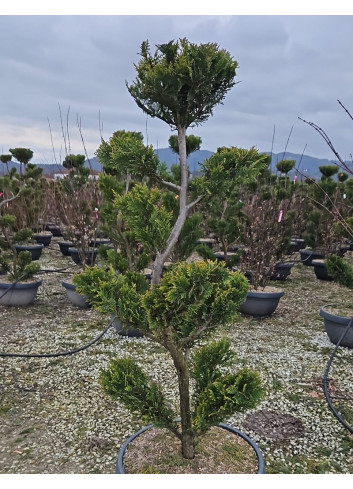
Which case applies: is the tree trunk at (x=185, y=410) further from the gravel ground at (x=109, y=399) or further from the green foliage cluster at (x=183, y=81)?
the green foliage cluster at (x=183, y=81)

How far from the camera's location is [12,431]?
266 centimetres

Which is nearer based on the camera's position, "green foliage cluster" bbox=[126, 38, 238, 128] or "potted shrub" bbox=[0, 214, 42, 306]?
"green foliage cluster" bbox=[126, 38, 238, 128]

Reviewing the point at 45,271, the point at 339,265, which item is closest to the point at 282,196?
the point at 339,265

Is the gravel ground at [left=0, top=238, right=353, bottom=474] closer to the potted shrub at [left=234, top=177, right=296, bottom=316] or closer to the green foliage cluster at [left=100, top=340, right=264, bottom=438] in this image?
the potted shrub at [left=234, top=177, right=296, bottom=316]


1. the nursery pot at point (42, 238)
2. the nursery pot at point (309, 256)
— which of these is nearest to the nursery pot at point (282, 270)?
the nursery pot at point (309, 256)

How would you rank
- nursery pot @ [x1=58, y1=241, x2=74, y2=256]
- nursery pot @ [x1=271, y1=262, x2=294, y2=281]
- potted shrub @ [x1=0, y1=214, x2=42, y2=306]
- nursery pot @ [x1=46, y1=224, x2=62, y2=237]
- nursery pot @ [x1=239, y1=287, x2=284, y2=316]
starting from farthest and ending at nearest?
1. nursery pot @ [x1=46, y1=224, x2=62, y2=237]
2. nursery pot @ [x1=58, y1=241, x2=74, y2=256]
3. nursery pot @ [x1=271, y1=262, x2=294, y2=281]
4. potted shrub @ [x1=0, y1=214, x2=42, y2=306]
5. nursery pot @ [x1=239, y1=287, x2=284, y2=316]

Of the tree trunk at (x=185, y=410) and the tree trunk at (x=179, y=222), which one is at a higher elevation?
the tree trunk at (x=179, y=222)

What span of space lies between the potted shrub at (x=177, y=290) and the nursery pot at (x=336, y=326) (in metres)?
2.28

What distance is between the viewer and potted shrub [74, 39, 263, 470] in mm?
1713

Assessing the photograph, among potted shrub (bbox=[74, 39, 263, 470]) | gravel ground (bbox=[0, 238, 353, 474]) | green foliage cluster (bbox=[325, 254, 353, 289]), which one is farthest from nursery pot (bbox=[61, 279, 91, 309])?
potted shrub (bbox=[74, 39, 263, 470])

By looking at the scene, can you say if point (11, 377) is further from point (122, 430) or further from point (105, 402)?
point (122, 430)

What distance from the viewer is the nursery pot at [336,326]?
403cm

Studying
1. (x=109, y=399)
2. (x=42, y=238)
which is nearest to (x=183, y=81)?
(x=109, y=399)

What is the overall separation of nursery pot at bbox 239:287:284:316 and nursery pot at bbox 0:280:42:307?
2.71 m
